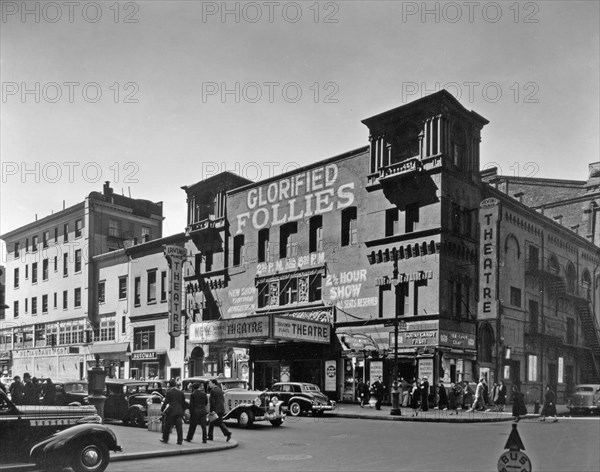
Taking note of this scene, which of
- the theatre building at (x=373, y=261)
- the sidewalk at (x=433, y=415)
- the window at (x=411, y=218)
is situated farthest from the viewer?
the window at (x=411, y=218)

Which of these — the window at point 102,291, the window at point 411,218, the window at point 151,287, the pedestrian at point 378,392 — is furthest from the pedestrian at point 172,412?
the window at point 102,291

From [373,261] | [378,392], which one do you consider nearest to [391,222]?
[373,261]

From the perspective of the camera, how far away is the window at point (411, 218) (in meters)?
34.5

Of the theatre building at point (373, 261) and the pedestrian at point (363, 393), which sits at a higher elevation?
the theatre building at point (373, 261)

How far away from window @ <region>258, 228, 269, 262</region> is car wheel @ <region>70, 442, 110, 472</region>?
29.2 m

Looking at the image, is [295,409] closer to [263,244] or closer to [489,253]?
[489,253]

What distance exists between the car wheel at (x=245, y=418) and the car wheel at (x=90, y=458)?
973 cm

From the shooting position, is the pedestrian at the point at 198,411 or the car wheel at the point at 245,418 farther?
the car wheel at the point at 245,418

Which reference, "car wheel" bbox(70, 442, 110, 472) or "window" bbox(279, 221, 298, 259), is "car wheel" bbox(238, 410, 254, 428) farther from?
"window" bbox(279, 221, 298, 259)

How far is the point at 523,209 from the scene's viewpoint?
13781mm

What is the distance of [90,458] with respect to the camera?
1294cm

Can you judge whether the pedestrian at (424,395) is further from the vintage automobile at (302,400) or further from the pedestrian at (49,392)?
the pedestrian at (49,392)

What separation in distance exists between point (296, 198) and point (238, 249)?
6.16m

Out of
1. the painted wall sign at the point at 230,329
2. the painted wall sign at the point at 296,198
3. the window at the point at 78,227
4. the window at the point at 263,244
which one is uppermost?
the painted wall sign at the point at 296,198
